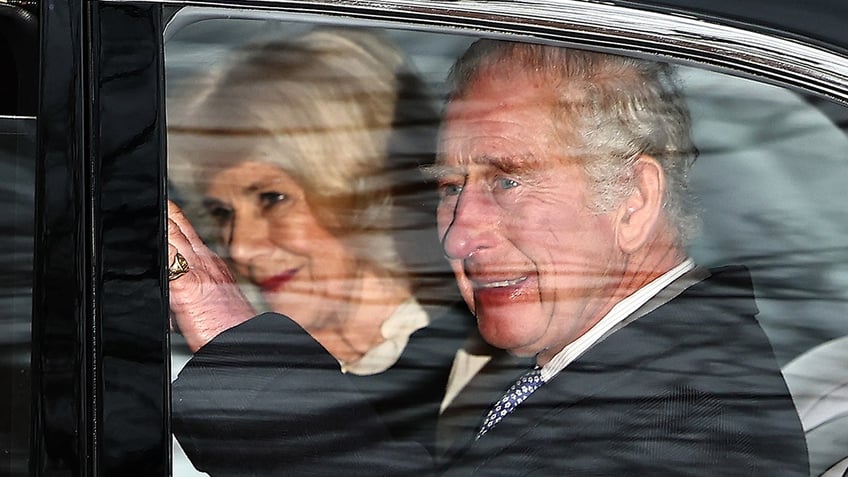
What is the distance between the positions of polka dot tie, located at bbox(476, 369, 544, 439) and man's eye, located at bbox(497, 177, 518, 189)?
0.23 meters

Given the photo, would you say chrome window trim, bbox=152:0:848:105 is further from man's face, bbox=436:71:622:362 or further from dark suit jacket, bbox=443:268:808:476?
dark suit jacket, bbox=443:268:808:476

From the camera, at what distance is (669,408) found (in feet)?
5.29

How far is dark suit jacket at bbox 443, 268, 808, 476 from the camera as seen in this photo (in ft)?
5.25

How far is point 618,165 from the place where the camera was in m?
1.65

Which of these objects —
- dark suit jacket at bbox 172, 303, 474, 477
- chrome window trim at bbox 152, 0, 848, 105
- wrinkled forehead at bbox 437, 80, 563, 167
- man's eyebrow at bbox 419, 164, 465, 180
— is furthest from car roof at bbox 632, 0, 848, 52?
dark suit jacket at bbox 172, 303, 474, 477

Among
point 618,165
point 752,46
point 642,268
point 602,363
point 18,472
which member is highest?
point 752,46

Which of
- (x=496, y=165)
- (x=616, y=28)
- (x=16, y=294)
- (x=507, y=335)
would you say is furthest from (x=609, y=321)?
(x=16, y=294)

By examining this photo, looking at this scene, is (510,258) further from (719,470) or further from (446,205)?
(719,470)

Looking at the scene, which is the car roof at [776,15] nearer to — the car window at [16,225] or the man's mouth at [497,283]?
the man's mouth at [497,283]

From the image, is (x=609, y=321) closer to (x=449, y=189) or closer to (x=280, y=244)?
(x=449, y=189)

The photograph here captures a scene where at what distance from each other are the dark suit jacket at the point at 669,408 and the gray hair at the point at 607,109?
0.12 m

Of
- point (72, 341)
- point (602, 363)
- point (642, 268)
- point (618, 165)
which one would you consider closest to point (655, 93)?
point (618, 165)

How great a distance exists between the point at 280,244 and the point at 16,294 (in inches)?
13.0

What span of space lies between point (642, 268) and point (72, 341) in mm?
710
